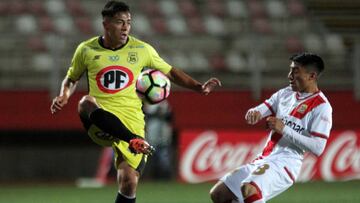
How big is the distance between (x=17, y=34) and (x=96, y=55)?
7467 millimetres

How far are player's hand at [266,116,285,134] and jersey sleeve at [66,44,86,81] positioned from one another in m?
1.66

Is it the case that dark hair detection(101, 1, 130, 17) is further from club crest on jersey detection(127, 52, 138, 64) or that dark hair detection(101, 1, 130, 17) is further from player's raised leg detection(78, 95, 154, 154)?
player's raised leg detection(78, 95, 154, 154)

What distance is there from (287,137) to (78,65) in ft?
6.04

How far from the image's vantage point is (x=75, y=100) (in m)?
15.0

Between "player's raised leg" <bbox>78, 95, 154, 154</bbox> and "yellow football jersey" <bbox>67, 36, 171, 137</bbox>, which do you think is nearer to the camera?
"player's raised leg" <bbox>78, 95, 154, 154</bbox>

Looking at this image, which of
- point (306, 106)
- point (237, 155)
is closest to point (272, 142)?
point (306, 106)

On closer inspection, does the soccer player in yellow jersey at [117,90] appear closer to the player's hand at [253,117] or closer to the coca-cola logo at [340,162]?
the player's hand at [253,117]

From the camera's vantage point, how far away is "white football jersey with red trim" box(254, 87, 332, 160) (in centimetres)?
692

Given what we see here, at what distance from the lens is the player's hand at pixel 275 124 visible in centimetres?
677

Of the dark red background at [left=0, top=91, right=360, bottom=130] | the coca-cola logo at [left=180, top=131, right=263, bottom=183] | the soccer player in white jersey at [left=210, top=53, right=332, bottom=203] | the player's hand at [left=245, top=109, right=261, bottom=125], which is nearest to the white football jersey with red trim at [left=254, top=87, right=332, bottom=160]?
the soccer player in white jersey at [left=210, top=53, right=332, bottom=203]

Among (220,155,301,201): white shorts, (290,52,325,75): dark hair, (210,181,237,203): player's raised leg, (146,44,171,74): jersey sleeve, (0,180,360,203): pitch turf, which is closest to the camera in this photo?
(220,155,301,201): white shorts

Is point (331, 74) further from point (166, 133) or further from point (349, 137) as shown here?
point (166, 133)

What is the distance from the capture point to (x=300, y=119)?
277 inches

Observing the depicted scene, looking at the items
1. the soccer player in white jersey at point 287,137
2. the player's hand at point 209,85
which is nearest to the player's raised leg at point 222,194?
the soccer player in white jersey at point 287,137
